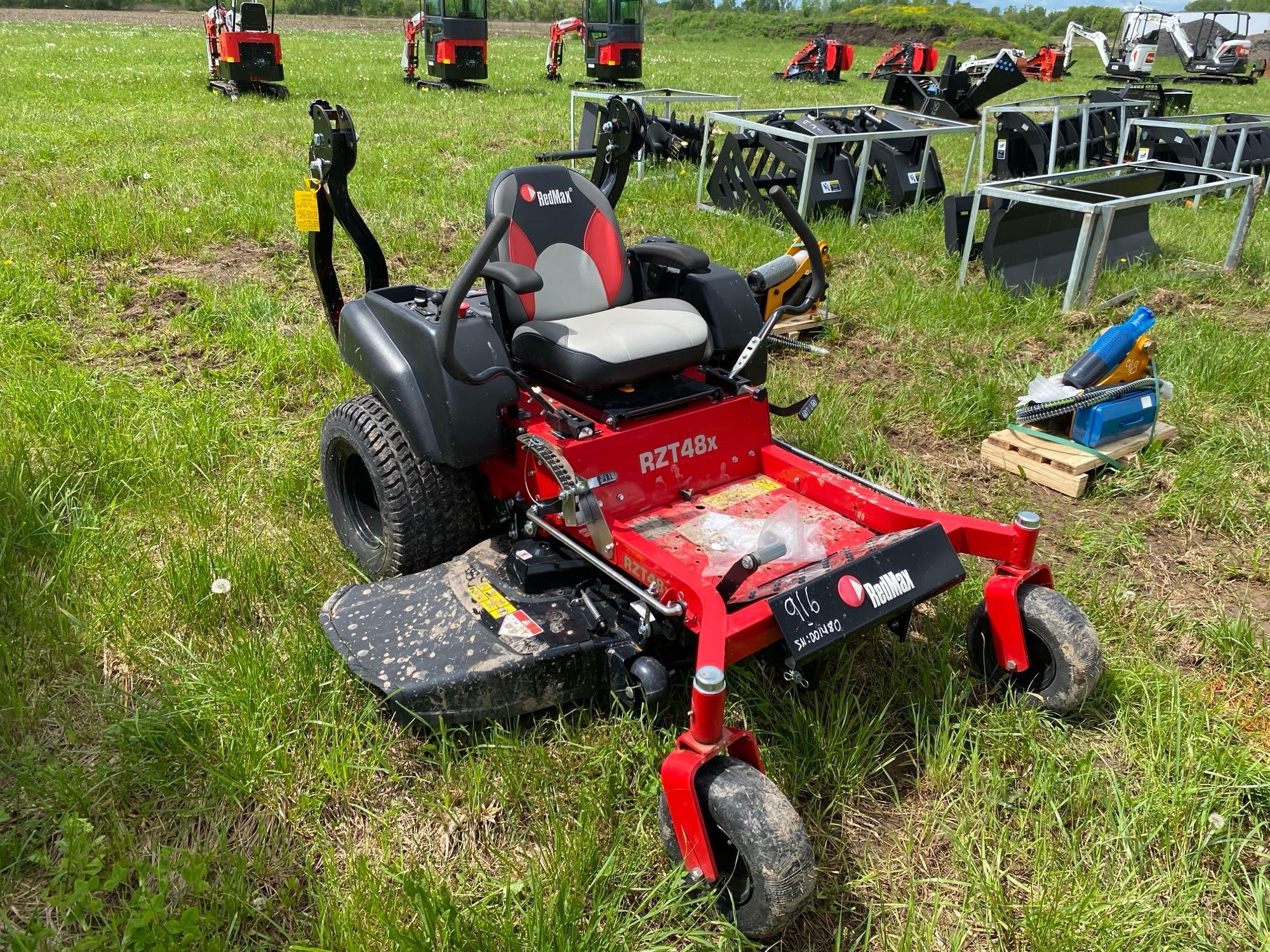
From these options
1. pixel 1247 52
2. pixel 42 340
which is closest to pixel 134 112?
pixel 42 340

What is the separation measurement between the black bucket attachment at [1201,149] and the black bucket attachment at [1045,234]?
3230mm

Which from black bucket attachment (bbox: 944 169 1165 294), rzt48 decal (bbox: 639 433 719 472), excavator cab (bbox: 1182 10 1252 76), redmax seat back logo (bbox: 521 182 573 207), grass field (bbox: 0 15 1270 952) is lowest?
grass field (bbox: 0 15 1270 952)

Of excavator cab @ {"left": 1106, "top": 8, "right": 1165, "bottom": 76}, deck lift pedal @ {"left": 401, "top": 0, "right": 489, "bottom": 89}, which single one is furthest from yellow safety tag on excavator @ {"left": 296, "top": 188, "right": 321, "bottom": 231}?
excavator cab @ {"left": 1106, "top": 8, "right": 1165, "bottom": 76}

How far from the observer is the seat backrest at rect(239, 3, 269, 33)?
13.8m

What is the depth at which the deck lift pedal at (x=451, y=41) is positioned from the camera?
52.1ft

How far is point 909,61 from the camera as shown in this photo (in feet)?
68.6

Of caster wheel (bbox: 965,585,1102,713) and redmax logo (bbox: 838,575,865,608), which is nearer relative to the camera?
redmax logo (bbox: 838,575,865,608)

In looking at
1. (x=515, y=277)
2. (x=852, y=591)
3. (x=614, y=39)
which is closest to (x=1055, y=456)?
(x=852, y=591)

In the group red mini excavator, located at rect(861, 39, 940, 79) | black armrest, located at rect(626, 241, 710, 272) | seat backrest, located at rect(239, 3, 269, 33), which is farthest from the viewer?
red mini excavator, located at rect(861, 39, 940, 79)

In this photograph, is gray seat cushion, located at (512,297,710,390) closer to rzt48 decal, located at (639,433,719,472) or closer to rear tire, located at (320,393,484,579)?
rzt48 decal, located at (639,433,719,472)

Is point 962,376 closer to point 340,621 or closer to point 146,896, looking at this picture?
point 340,621

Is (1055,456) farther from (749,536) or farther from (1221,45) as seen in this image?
(1221,45)

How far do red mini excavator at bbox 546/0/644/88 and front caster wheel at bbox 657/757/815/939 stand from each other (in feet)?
58.4

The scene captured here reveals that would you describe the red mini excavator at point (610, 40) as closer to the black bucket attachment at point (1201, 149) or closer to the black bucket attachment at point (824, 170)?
the black bucket attachment at point (1201, 149)
